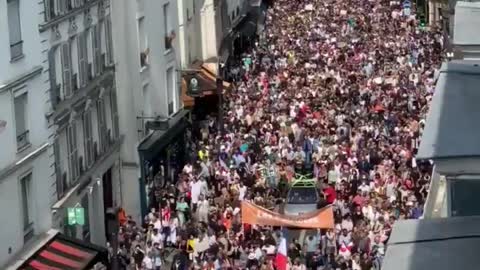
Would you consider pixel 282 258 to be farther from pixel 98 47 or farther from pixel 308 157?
pixel 308 157

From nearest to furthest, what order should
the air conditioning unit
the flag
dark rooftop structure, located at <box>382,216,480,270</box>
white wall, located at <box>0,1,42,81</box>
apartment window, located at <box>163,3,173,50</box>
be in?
1. dark rooftop structure, located at <box>382,216,480,270</box>
2. white wall, located at <box>0,1,42,81</box>
3. the flag
4. the air conditioning unit
5. apartment window, located at <box>163,3,173,50</box>

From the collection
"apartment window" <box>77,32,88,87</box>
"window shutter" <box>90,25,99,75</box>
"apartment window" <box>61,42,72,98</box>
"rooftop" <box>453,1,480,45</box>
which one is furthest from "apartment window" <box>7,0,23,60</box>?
"rooftop" <box>453,1,480,45</box>

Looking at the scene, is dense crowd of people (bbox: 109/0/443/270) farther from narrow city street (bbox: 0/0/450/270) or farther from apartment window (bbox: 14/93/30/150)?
apartment window (bbox: 14/93/30/150)

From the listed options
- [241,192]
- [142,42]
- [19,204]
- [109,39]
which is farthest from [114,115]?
[19,204]

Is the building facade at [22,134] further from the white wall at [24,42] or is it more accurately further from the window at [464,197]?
the window at [464,197]

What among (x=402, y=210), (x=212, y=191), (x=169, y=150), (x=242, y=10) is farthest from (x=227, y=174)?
(x=242, y=10)

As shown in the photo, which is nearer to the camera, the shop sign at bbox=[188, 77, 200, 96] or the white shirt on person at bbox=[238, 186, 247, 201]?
the white shirt on person at bbox=[238, 186, 247, 201]
